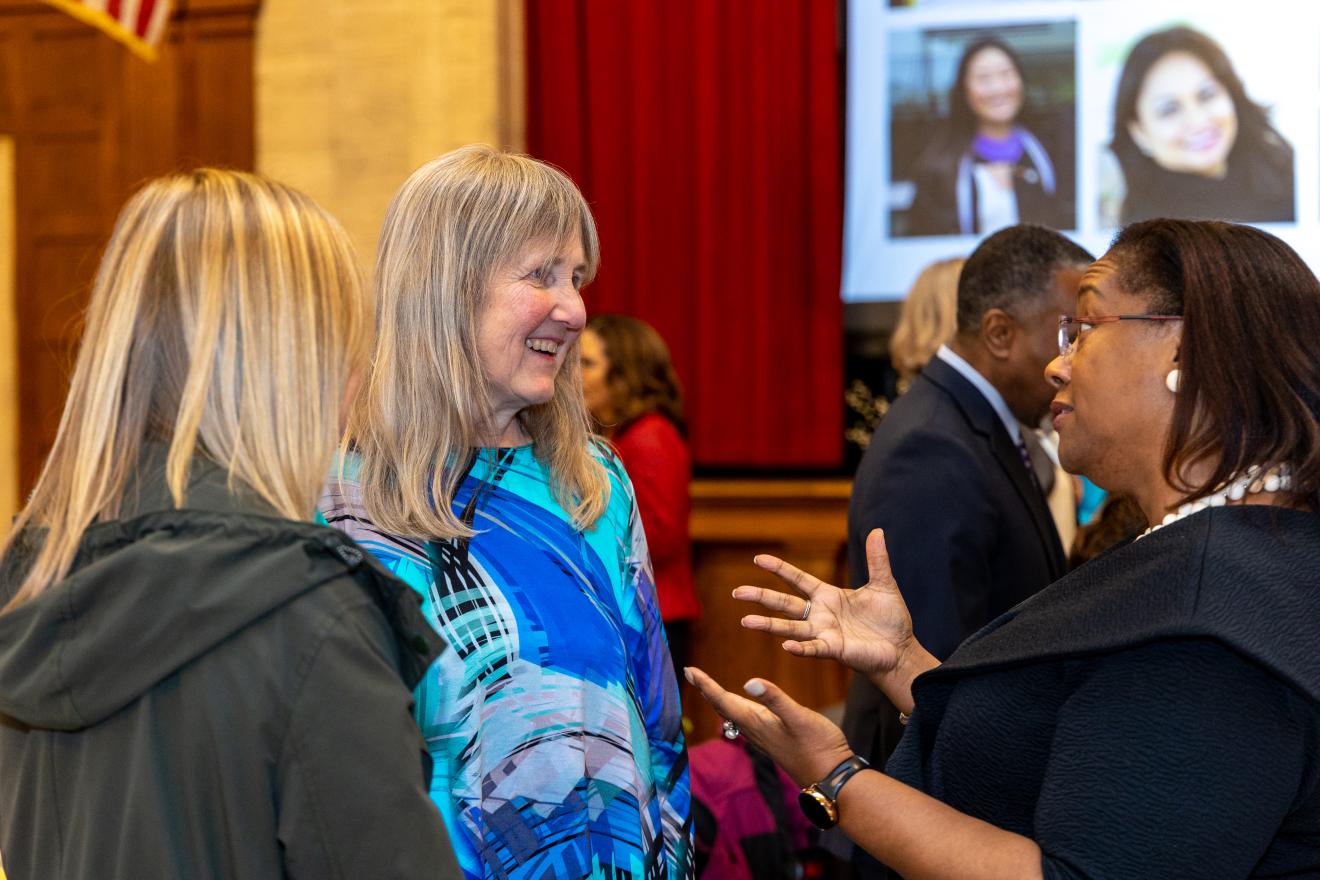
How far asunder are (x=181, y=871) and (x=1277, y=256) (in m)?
1.28

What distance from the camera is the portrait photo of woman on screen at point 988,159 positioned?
16.6ft

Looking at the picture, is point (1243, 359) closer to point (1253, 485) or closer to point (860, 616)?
point (1253, 485)

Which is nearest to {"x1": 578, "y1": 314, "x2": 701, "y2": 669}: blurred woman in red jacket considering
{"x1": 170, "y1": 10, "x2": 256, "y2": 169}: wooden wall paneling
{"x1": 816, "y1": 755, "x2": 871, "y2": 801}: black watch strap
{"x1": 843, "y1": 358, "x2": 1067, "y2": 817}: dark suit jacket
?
{"x1": 843, "y1": 358, "x2": 1067, "y2": 817}: dark suit jacket

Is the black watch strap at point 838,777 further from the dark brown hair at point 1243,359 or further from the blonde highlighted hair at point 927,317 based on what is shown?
the blonde highlighted hair at point 927,317

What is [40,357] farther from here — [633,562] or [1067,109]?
[633,562]

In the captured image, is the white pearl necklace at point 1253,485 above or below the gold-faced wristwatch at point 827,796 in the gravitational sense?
above

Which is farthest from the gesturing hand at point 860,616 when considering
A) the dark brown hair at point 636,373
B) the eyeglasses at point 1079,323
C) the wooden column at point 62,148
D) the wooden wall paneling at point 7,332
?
the wooden wall paneling at point 7,332

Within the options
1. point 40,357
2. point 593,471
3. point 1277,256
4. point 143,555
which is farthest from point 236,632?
point 40,357

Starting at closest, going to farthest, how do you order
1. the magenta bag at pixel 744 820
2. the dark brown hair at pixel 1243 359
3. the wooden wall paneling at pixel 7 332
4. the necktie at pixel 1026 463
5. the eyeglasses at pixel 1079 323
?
the dark brown hair at pixel 1243 359 < the eyeglasses at pixel 1079 323 < the necktie at pixel 1026 463 < the magenta bag at pixel 744 820 < the wooden wall paneling at pixel 7 332

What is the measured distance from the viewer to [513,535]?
1.72 m

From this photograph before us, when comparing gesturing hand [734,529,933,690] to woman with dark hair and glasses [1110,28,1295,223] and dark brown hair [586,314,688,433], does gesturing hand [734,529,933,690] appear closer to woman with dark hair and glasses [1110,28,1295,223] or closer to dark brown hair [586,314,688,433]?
dark brown hair [586,314,688,433]

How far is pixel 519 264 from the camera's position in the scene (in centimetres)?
179

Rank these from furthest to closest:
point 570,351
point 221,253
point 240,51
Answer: point 240,51, point 570,351, point 221,253

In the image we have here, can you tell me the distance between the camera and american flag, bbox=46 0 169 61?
15.2 feet
